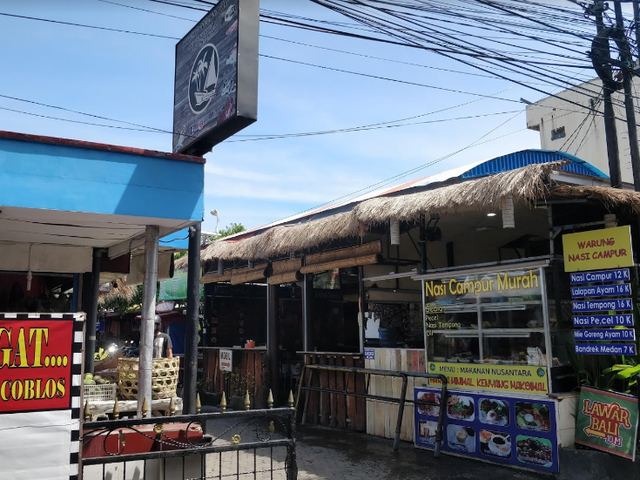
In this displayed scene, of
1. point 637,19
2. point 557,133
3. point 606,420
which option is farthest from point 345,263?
point 557,133

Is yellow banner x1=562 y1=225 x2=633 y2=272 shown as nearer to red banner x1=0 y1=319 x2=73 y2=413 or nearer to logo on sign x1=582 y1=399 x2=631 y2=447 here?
logo on sign x1=582 y1=399 x2=631 y2=447

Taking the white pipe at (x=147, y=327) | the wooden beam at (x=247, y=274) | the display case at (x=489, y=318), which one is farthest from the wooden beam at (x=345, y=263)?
the white pipe at (x=147, y=327)

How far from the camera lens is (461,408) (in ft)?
26.1

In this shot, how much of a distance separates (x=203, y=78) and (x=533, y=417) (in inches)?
220

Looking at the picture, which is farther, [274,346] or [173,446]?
[274,346]

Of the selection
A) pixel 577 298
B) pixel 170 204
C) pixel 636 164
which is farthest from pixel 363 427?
pixel 636 164

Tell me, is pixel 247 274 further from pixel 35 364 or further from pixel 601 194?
pixel 35 364

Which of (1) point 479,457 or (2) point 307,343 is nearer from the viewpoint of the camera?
(1) point 479,457

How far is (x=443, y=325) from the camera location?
8.45 metres

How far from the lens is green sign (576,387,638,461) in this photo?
626 centimetres

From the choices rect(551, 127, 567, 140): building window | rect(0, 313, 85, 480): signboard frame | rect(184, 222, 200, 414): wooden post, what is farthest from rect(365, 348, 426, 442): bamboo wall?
rect(551, 127, 567, 140): building window

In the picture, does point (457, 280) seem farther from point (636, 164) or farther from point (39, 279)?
point (39, 279)

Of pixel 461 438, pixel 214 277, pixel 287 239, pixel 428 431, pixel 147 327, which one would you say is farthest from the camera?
pixel 214 277

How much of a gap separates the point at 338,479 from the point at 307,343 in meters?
4.29
